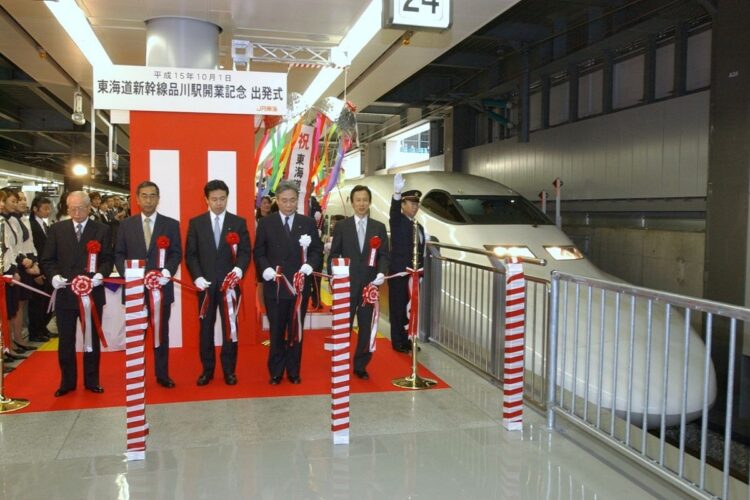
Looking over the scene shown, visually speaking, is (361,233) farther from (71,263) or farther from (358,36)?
(358,36)

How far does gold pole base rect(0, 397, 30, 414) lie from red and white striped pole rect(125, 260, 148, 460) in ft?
4.76

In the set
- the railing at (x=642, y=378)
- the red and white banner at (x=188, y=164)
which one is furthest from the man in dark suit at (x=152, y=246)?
the railing at (x=642, y=378)

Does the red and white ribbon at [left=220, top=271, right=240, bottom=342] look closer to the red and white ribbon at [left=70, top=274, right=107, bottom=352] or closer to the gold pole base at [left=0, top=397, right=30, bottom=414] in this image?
the red and white ribbon at [left=70, top=274, right=107, bottom=352]

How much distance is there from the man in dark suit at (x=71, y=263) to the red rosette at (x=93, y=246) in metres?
0.09

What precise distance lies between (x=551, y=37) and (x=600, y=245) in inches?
180

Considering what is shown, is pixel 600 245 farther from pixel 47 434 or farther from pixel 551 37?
pixel 47 434

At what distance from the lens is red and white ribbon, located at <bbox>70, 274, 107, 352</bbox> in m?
4.77

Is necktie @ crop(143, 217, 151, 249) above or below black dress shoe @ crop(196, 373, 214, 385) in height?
above

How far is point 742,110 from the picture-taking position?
8.73 m

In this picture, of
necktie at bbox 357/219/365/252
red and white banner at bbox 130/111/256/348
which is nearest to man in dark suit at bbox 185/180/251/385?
necktie at bbox 357/219/365/252

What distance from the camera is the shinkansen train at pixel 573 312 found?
4.70 metres

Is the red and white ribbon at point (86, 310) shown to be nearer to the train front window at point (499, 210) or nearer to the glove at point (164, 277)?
the glove at point (164, 277)

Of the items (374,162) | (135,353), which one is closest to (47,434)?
(135,353)

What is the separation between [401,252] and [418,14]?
2.35m
